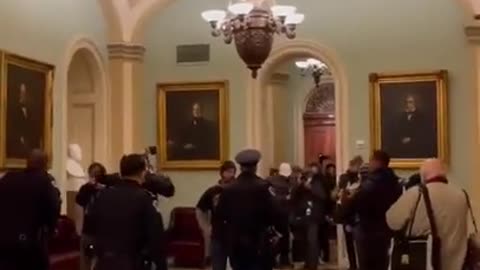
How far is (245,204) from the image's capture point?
25.1 ft

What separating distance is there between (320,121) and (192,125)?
267 inches

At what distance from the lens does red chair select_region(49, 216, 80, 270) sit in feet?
38.8

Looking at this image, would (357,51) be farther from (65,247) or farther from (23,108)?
(65,247)

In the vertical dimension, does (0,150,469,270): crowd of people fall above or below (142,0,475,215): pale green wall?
below

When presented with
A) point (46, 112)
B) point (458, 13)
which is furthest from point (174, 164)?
point (458, 13)

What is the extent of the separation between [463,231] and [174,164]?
9508 millimetres

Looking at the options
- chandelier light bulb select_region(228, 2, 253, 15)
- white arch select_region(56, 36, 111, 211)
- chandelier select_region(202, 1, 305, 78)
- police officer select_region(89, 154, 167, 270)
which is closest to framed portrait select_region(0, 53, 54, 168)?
white arch select_region(56, 36, 111, 211)

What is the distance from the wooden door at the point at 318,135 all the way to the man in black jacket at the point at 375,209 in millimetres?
12516

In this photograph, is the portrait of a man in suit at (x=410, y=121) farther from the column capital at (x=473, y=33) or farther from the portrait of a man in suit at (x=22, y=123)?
the portrait of a man in suit at (x=22, y=123)

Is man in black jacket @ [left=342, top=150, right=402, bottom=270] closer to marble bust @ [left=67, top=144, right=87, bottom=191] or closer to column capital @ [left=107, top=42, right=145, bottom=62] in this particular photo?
marble bust @ [left=67, top=144, right=87, bottom=191]

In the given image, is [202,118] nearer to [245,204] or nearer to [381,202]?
[381,202]

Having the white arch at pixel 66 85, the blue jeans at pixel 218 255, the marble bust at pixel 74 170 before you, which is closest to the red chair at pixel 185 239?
the white arch at pixel 66 85

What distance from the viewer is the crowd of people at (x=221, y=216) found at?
6125 millimetres

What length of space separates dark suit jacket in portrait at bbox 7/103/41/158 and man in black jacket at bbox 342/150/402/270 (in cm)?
489
